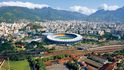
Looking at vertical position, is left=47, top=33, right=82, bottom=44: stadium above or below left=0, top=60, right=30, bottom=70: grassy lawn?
above

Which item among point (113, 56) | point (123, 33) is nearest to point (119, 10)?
point (123, 33)

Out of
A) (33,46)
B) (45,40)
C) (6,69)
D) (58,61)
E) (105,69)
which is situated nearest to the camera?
(105,69)

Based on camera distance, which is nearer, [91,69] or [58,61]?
[91,69]

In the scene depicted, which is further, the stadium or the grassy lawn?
the stadium

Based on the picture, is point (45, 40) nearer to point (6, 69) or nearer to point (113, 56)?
point (113, 56)

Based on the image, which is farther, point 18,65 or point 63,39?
point 63,39

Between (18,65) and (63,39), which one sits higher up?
(63,39)

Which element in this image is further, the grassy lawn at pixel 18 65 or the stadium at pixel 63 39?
the stadium at pixel 63 39

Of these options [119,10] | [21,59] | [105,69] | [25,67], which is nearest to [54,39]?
[21,59]

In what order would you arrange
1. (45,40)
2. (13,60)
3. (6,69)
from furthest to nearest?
1. (45,40)
2. (13,60)
3. (6,69)

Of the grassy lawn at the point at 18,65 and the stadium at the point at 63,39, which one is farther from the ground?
the stadium at the point at 63,39
